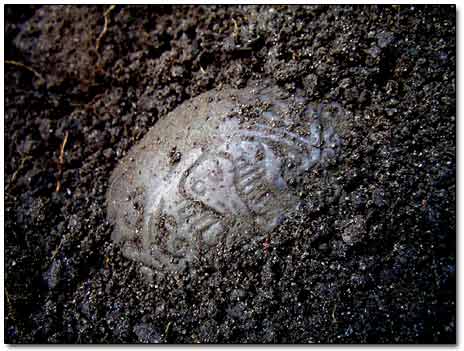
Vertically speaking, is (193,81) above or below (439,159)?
above

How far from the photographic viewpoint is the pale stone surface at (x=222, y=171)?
57.2 inches

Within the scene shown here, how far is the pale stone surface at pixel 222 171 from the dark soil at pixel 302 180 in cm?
6

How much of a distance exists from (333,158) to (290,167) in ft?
0.46

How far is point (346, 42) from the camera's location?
5.22 feet

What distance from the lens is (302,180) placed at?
145 cm

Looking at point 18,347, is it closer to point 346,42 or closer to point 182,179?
point 182,179

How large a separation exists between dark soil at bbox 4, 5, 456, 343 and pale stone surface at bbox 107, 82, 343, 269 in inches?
2.5

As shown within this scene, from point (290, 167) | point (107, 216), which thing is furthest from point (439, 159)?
point (107, 216)

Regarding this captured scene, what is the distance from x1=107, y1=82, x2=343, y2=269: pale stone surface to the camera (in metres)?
1.45

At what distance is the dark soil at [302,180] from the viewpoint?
4.74 feet

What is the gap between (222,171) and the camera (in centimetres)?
147

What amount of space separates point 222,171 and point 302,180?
10.1 inches

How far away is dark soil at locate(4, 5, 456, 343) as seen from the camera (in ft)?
4.74

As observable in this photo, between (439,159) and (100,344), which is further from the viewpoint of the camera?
(100,344)
